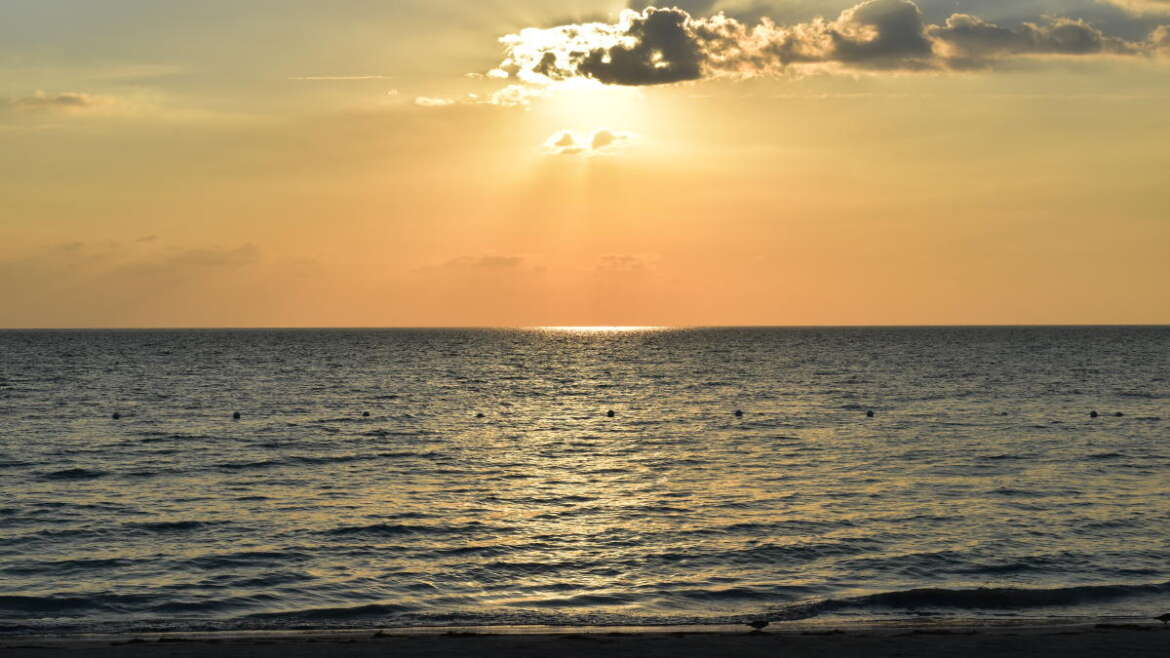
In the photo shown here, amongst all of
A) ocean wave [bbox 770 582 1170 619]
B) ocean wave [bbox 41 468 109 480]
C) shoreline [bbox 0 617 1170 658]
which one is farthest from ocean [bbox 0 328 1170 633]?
shoreline [bbox 0 617 1170 658]

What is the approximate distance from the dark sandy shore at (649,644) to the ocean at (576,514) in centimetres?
198

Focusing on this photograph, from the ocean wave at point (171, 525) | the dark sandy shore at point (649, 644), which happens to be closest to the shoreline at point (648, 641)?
the dark sandy shore at point (649, 644)

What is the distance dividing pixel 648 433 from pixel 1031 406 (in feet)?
101

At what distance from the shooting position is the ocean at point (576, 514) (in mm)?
24109

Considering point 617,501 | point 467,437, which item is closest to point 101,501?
point 617,501

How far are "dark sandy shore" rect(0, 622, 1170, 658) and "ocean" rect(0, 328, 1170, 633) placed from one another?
1982 mm

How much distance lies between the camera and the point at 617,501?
1464 inches

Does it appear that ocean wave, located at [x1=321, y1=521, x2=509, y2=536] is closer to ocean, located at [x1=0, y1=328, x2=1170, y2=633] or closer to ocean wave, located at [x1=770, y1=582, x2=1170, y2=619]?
ocean, located at [x1=0, y1=328, x2=1170, y2=633]

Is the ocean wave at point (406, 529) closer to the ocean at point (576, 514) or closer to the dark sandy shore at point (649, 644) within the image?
the ocean at point (576, 514)

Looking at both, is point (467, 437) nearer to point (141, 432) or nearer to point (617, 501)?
point (141, 432)

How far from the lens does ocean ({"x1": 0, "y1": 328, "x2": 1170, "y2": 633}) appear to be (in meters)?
24.1

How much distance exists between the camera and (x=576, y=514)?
34.7 m

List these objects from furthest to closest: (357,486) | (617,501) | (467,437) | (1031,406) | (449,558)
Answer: (1031,406) < (467,437) < (357,486) < (617,501) < (449,558)

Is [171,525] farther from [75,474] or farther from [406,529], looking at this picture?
[75,474]
